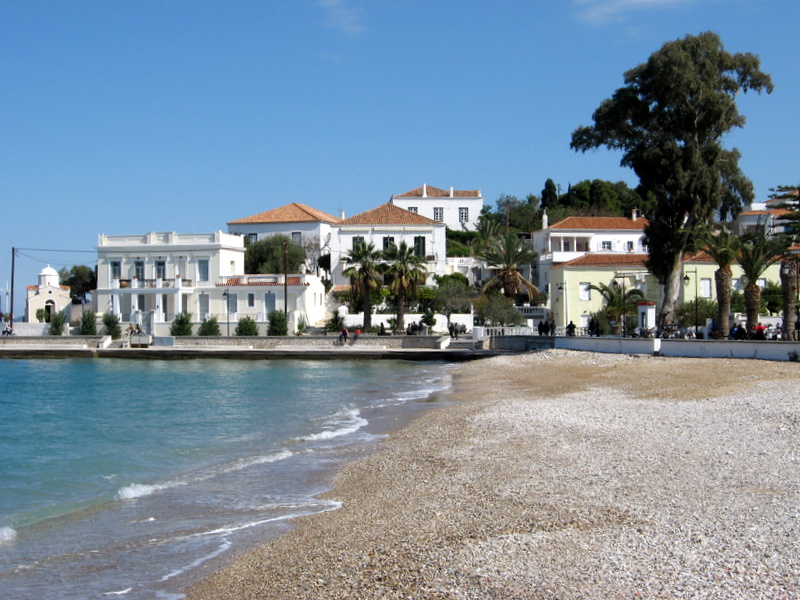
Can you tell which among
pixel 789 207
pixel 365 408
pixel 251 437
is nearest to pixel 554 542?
pixel 251 437

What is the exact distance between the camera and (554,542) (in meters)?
8.14

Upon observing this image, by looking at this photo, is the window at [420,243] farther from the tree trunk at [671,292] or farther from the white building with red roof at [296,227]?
the tree trunk at [671,292]

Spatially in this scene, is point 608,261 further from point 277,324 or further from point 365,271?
point 277,324

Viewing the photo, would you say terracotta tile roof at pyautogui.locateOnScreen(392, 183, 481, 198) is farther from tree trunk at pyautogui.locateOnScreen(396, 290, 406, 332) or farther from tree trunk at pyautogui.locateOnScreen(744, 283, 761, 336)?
tree trunk at pyautogui.locateOnScreen(744, 283, 761, 336)

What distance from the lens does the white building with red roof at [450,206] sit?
8900cm

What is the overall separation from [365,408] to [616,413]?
8591mm

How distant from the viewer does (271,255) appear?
72062 millimetres

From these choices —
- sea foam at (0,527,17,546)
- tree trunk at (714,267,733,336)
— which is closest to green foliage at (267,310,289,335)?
tree trunk at (714,267,733,336)

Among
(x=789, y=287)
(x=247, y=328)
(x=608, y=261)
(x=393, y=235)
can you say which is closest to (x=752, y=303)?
(x=789, y=287)

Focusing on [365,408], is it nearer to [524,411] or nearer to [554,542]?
[524,411]

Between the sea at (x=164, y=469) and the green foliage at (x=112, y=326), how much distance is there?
2488cm

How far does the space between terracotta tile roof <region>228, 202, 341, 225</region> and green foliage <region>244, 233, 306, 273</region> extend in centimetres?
398

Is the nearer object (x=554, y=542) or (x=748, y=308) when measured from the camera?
(x=554, y=542)

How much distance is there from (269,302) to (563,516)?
52979mm
